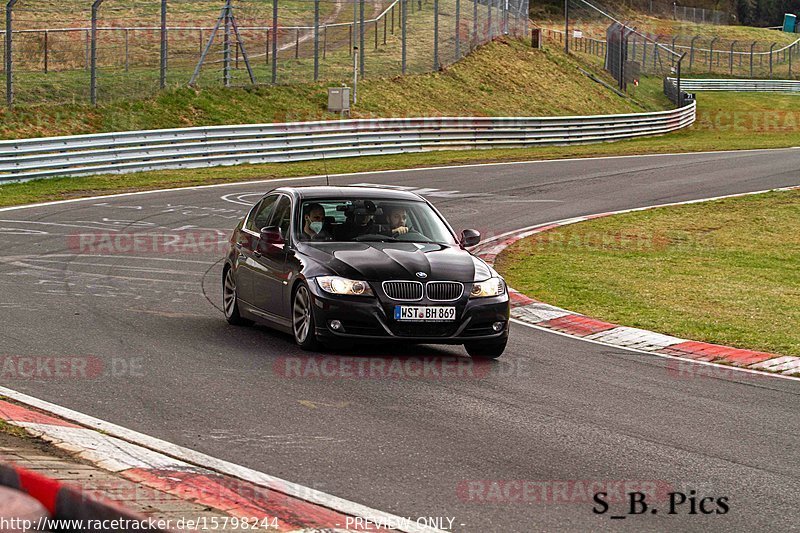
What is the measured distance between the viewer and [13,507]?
4.77 m

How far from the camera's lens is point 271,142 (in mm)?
32438

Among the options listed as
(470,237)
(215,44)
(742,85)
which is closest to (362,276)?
(470,237)

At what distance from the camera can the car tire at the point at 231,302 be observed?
12.2 meters

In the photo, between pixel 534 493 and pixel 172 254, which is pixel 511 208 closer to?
pixel 172 254

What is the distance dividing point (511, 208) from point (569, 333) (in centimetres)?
1188

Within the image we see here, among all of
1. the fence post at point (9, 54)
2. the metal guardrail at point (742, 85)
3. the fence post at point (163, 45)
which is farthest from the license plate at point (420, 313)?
the metal guardrail at point (742, 85)

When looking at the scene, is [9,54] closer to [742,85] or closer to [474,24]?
[474,24]

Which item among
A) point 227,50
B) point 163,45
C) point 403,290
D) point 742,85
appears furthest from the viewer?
point 742,85

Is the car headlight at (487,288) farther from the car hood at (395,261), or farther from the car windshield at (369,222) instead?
the car windshield at (369,222)

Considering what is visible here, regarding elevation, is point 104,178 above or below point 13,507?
below

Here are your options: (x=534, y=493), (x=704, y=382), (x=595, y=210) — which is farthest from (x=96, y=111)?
(x=534, y=493)

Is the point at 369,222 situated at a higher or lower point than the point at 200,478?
higher

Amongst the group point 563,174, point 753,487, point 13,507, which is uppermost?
point 13,507

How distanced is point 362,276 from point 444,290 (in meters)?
0.71
